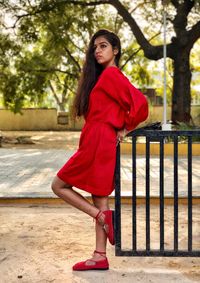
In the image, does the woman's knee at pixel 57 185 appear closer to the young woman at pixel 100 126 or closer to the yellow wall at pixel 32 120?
the young woman at pixel 100 126

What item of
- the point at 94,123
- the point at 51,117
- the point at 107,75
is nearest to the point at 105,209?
the point at 94,123

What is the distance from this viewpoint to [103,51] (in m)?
3.92

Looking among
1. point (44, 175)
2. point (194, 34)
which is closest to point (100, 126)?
point (44, 175)

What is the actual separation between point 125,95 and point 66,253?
1.56 m

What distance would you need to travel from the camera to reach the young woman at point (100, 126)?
3.79 m

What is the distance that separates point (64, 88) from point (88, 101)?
26646 mm

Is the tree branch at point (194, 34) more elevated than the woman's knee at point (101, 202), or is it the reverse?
the tree branch at point (194, 34)

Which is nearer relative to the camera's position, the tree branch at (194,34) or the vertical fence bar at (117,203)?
the vertical fence bar at (117,203)

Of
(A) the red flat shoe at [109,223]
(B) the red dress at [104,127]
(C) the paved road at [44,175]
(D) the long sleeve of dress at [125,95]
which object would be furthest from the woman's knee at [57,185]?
(C) the paved road at [44,175]

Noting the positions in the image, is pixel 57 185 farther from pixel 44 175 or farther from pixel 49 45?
pixel 49 45

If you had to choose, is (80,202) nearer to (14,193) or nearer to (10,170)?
(14,193)

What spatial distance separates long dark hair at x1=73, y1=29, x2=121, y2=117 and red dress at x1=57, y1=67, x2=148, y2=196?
0.06 metres

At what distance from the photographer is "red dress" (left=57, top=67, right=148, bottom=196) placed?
378 centimetres

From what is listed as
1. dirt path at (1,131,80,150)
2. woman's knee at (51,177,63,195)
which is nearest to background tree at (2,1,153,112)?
dirt path at (1,131,80,150)
